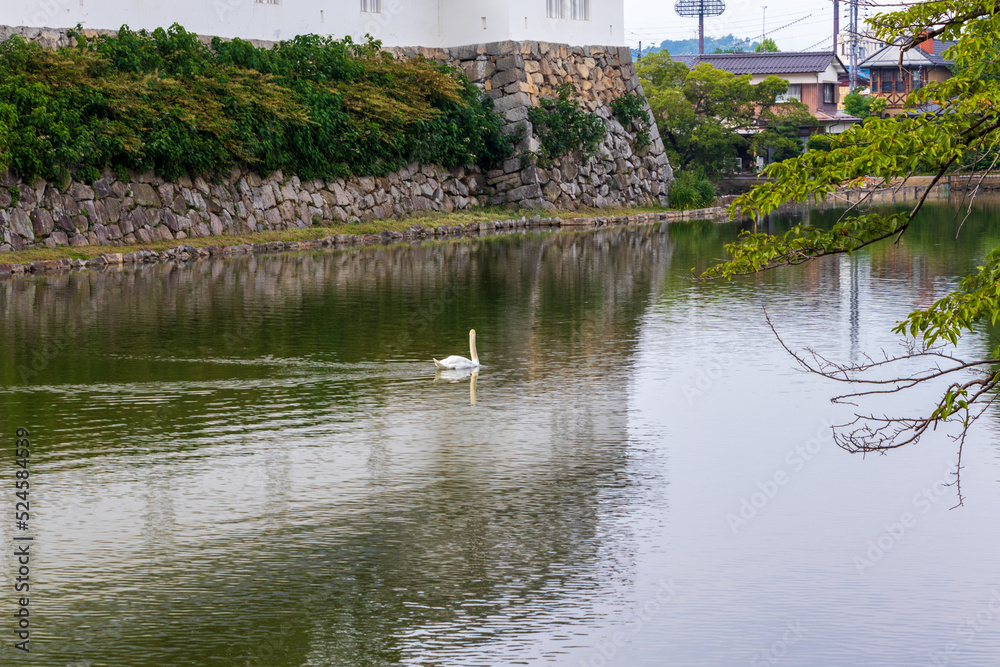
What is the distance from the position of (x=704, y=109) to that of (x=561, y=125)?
56.2ft

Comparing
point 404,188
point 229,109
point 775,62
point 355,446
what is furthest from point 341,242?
point 775,62

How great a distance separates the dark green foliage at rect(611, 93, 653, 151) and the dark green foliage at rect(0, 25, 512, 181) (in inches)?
299

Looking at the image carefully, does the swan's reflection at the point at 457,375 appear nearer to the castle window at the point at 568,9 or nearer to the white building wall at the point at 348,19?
the white building wall at the point at 348,19

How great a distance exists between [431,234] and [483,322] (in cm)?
2126

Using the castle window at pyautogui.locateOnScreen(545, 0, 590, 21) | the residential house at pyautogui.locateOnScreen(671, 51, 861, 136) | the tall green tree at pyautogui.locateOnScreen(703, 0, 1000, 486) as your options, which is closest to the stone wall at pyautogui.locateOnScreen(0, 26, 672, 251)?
the castle window at pyautogui.locateOnScreen(545, 0, 590, 21)

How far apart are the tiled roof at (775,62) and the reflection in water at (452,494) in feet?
219

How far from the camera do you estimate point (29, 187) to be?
31734 millimetres

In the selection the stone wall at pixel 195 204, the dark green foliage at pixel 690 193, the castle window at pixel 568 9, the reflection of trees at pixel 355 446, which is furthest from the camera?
the dark green foliage at pixel 690 193

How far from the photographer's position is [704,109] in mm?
64312

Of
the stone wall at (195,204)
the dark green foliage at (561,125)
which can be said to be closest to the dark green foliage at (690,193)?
the dark green foliage at (561,125)

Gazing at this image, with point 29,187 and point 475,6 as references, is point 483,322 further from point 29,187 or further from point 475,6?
point 475,6

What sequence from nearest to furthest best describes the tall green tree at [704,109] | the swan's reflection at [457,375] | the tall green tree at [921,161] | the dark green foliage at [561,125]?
the tall green tree at [921,161]
the swan's reflection at [457,375]
the dark green foliage at [561,125]
the tall green tree at [704,109]

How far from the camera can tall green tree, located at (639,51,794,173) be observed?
61625 millimetres

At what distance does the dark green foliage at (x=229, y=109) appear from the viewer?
107ft
